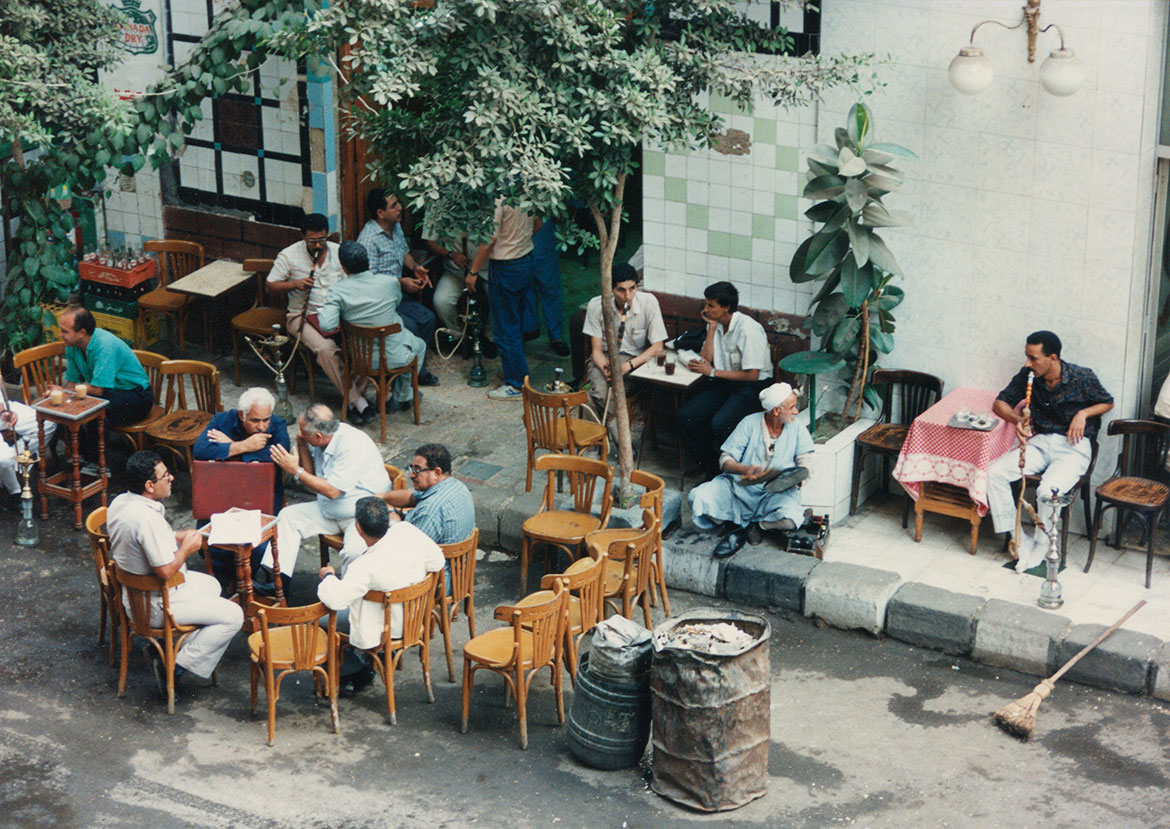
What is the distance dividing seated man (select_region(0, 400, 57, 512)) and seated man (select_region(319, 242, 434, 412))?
2.17m

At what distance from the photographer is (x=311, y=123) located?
12.4 metres

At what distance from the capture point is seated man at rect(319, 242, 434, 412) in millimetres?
11336

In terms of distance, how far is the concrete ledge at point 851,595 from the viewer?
908cm

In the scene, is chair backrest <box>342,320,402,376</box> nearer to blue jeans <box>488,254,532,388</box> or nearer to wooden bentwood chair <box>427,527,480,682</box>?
blue jeans <box>488,254,532,388</box>

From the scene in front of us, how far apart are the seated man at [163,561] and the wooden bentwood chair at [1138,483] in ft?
17.2

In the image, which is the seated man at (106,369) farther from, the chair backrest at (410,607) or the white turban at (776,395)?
the white turban at (776,395)

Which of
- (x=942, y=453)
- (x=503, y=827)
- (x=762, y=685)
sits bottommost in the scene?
(x=503, y=827)

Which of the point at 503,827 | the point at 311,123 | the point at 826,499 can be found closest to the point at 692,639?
the point at 503,827

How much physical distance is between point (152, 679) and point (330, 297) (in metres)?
3.61

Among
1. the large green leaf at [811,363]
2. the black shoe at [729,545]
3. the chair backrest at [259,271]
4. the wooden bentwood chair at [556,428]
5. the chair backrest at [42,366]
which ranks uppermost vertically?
the chair backrest at [259,271]

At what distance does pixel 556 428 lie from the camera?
10.5 m

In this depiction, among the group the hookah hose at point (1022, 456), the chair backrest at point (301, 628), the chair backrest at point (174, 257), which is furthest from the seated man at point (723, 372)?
the chair backrest at point (174, 257)

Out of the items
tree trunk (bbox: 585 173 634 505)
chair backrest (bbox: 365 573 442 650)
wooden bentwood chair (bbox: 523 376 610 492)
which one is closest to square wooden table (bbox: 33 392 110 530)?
wooden bentwood chair (bbox: 523 376 610 492)

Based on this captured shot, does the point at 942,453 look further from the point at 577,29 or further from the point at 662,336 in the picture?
the point at 577,29
